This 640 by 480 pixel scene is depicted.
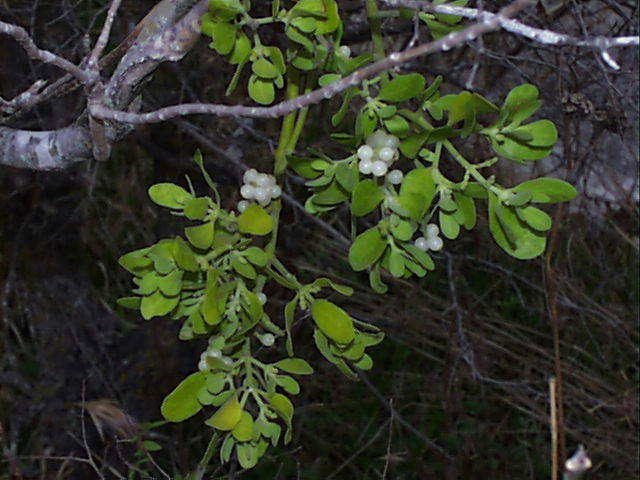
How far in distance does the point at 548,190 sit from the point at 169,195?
0.28 metres

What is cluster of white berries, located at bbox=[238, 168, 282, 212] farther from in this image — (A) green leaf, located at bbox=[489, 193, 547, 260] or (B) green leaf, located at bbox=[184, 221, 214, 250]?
(A) green leaf, located at bbox=[489, 193, 547, 260]

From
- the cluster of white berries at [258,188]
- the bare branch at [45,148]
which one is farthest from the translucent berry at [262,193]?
the bare branch at [45,148]

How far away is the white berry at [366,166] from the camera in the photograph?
62cm

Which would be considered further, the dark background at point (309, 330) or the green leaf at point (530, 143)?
the dark background at point (309, 330)

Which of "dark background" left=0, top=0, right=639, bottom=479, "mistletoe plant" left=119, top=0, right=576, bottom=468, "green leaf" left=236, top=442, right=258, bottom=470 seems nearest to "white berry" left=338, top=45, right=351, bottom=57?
"mistletoe plant" left=119, top=0, right=576, bottom=468

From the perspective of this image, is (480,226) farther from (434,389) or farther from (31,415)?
(31,415)

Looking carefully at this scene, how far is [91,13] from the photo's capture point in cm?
159

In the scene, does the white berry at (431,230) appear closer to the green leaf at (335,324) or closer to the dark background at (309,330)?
the green leaf at (335,324)

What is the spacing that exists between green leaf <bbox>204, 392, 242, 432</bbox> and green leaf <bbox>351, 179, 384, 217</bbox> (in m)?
0.17

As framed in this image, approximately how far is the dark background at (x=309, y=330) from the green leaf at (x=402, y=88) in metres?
0.98

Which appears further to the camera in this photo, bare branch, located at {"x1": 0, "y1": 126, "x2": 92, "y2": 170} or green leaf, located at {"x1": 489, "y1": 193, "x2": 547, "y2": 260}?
bare branch, located at {"x1": 0, "y1": 126, "x2": 92, "y2": 170}

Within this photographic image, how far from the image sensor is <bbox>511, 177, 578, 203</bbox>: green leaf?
63cm

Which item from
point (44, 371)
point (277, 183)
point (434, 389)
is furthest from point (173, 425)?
point (277, 183)

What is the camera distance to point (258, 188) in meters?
0.70
